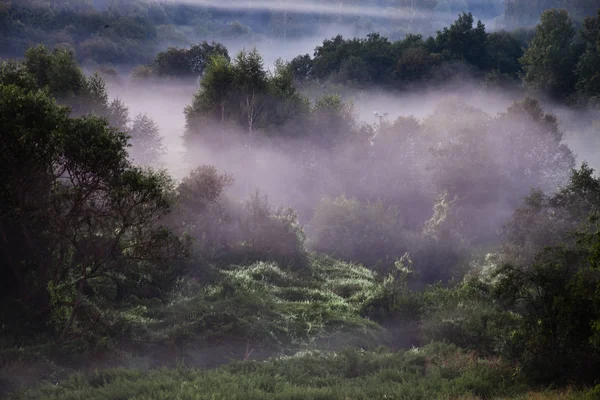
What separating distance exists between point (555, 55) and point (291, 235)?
37982mm

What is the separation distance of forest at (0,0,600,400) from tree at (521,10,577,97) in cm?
14

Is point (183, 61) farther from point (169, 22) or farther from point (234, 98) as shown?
point (169, 22)

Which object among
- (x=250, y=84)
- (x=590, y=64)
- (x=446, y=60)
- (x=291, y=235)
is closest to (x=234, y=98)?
(x=250, y=84)

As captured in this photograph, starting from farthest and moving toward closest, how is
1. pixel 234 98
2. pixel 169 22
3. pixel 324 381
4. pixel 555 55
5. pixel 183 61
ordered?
pixel 169 22 < pixel 183 61 < pixel 555 55 < pixel 234 98 < pixel 324 381

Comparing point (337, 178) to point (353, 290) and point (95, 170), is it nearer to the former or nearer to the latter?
point (353, 290)

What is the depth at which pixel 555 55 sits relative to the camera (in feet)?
180

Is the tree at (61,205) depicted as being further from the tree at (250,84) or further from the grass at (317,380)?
the tree at (250,84)

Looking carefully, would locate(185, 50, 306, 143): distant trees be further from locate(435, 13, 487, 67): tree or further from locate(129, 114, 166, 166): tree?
locate(435, 13, 487, 67): tree

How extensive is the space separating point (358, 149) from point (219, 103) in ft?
34.9

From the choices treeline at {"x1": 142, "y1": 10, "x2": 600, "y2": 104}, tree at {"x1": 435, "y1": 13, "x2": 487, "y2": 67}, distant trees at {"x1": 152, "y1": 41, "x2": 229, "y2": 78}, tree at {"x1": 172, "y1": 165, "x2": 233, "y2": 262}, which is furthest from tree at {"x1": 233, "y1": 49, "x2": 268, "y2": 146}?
tree at {"x1": 435, "y1": 13, "x2": 487, "y2": 67}

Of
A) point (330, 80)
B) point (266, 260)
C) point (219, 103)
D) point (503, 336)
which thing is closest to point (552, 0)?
point (330, 80)

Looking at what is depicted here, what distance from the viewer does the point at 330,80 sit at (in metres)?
71.2

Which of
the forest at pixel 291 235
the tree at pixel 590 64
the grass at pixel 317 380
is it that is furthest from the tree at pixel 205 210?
the tree at pixel 590 64

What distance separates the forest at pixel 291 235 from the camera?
13.8 metres
